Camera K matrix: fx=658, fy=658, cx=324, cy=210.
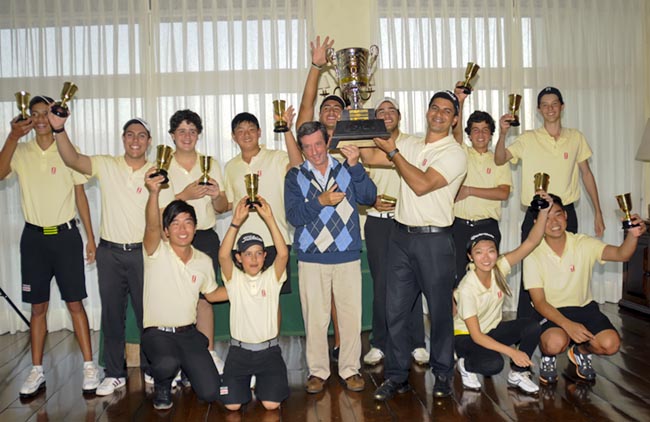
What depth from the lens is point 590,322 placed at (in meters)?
4.05

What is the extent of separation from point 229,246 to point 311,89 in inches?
47.6

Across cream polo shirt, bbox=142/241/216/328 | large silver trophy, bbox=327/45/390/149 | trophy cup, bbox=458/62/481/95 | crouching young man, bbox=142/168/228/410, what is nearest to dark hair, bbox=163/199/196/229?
crouching young man, bbox=142/168/228/410

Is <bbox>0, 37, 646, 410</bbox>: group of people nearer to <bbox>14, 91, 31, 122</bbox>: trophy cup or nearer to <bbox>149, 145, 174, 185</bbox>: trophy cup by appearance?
<bbox>14, 91, 31, 122</bbox>: trophy cup

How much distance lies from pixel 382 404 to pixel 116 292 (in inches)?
67.9

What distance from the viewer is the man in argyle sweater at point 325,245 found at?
375 centimetres

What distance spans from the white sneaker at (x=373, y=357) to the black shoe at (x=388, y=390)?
62 centimetres

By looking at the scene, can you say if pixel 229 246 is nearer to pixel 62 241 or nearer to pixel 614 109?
pixel 62 241

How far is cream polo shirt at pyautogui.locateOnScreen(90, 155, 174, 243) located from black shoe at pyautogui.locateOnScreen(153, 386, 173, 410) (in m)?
0.90

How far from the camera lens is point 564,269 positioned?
4055 mm

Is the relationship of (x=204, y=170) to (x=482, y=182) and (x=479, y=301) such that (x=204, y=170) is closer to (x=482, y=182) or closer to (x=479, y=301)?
(x=479, y=301)

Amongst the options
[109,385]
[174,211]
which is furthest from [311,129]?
[109,385]

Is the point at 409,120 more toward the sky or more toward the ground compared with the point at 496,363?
more toward the sky

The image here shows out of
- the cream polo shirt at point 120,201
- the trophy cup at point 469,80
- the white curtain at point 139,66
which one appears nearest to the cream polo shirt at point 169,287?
the cream polo shirt at point 120,201

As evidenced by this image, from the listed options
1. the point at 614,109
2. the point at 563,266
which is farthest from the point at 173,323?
the point at 614,109
